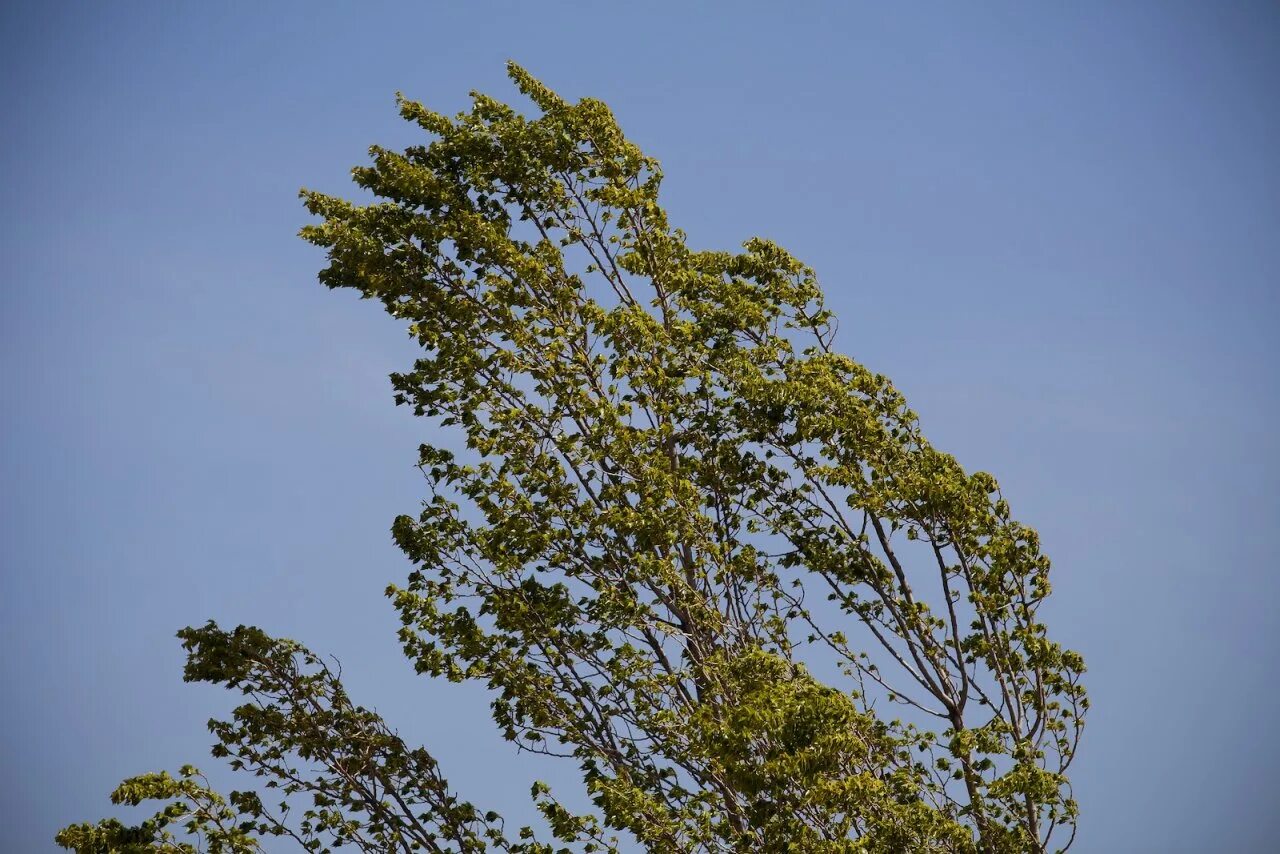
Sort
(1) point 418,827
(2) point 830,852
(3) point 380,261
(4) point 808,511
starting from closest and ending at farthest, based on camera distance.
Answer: (2) point 830,852 < (1) point 418,827 < (3) point 380,261 < (4) point 808,511

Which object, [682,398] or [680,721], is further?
[682,398]

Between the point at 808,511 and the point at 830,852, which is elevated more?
the point at 808,511

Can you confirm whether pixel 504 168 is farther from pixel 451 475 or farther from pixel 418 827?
pixel 418 827

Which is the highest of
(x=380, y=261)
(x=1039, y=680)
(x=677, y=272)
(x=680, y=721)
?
(x=677, y=272)

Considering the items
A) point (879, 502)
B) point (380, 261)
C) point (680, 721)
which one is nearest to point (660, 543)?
point (680, 721)

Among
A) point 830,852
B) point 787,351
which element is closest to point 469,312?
point 787,351

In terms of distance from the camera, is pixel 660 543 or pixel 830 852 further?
pixel 660 543

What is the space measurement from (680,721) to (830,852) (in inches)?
75.1

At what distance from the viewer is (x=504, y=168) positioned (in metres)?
12.0

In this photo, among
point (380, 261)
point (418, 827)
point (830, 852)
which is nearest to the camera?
point (830, 852)

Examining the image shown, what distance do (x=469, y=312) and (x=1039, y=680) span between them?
228 inches

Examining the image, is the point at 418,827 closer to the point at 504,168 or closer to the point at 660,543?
the point at 660,543

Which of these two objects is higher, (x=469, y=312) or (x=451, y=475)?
(x=469, y=312)

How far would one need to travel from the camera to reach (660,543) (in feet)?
34.8
